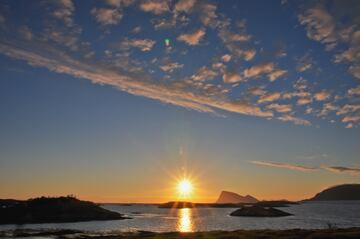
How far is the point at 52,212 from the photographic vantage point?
17525cm

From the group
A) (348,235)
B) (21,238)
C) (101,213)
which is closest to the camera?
(348,235)

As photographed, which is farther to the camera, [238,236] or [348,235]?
[238,236]

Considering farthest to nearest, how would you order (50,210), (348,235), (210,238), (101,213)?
1. (101,213)
2. (50,210)
3. (210,238)
4. (348,235)

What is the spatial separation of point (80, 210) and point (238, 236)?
13035cm

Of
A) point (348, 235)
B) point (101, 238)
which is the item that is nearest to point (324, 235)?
point (348, 235)

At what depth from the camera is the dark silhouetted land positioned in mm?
164000

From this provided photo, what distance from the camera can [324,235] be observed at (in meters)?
60.4

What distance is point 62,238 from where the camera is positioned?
86.9 m

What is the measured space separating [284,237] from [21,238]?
58634 mm

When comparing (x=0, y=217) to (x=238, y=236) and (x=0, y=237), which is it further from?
(x=238, y=236)

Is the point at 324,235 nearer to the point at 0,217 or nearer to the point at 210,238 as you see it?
the point at 210,238

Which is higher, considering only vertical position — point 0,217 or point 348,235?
point 0,217

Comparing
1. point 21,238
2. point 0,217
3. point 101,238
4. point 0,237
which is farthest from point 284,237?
point 0,217

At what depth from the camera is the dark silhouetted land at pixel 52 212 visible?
16400 cm
